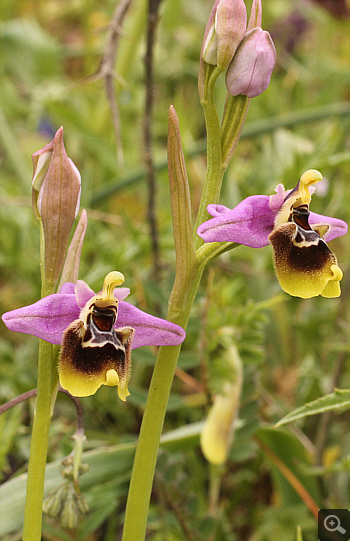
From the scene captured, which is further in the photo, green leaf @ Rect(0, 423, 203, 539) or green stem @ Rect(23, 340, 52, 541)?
green leaf @ Rect(0, 423, 203, 539)

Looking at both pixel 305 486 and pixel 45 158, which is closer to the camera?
pixel 45 158

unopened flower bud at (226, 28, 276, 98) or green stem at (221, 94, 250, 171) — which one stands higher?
A: unopened flower bud at (226, 28, 276, 98)

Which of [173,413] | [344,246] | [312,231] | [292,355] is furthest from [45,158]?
[344,246]

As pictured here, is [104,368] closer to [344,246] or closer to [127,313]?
[127,313]

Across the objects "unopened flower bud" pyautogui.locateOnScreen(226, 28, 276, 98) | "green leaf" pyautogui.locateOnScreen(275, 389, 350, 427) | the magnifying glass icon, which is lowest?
the magnifying glass icon

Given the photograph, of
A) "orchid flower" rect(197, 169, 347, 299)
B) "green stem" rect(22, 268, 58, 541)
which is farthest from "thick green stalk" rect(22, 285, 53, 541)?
"orchid flower" rect(197, 169, 347, 299)

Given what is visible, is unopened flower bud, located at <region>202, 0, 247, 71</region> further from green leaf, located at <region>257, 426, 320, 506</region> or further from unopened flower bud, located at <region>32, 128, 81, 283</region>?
green leaf, located at <region>257, 426, 320, 506</region>

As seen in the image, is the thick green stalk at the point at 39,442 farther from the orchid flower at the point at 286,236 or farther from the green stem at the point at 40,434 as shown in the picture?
the orchid flower at the point at 286,236
